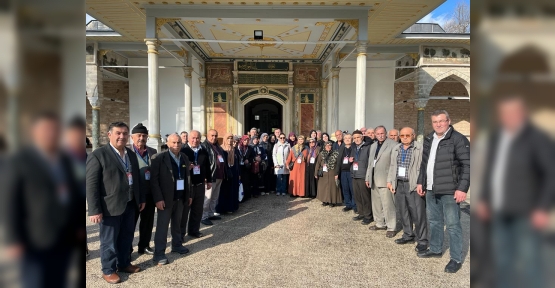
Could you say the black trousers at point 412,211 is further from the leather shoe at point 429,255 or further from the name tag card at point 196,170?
the name tag card at point 196,170

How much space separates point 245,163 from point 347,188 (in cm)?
227

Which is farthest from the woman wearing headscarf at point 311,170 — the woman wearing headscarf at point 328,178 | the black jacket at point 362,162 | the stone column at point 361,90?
the black jacket at point 362,162

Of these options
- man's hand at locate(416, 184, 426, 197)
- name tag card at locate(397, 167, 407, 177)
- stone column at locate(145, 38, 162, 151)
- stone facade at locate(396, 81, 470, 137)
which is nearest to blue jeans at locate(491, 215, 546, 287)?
man's hand at locate(416, 184, 426, 197)

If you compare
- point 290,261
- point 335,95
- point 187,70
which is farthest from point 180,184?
point 335,95

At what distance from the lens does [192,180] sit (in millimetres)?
4406

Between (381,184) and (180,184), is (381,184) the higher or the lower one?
the lower one

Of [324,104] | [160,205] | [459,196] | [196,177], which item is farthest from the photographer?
[324,104]

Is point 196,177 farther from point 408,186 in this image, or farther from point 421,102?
point 421,102

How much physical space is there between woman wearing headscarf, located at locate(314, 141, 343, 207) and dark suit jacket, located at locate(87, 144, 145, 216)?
428cm

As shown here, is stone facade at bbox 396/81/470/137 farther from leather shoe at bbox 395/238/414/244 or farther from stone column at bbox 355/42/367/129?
leather shoe at bbox 395/238/414/244

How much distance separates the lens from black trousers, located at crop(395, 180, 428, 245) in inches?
161

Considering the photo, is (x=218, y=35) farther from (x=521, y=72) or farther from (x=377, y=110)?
(x=521, y=72)

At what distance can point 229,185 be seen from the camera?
5.88m

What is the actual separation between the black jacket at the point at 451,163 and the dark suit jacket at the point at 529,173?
3172mm
